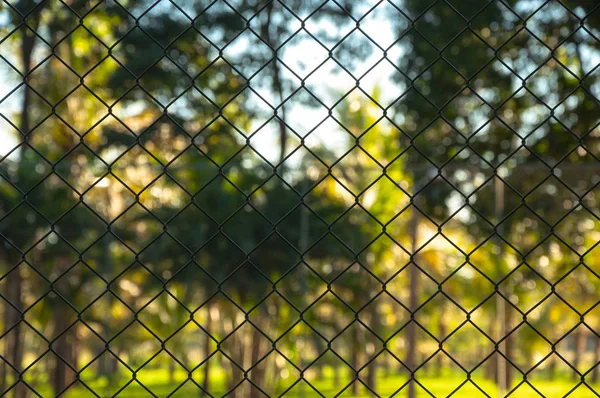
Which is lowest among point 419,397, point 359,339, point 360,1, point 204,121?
point 419,397

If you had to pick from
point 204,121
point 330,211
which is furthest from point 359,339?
point 204,121

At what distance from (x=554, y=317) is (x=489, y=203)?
610 centimetres

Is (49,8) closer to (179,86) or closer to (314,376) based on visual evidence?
(179,86)

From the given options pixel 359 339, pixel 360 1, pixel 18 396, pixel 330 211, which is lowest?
pixel 18 396

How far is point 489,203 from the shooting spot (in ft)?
33.7

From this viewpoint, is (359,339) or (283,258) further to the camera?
(359,339)

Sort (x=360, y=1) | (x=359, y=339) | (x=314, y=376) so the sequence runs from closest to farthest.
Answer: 1. (x=360, y=1)
2. (x=359, y=339)
3. (x=314, y=376)

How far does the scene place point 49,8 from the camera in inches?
452

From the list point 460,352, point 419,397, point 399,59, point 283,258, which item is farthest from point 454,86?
point 460,352

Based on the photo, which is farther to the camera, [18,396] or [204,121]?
[204,121]

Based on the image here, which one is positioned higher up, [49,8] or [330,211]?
[49,8]

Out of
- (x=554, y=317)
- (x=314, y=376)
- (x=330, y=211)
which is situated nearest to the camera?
(x=330, y=211)

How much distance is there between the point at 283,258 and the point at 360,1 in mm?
3648

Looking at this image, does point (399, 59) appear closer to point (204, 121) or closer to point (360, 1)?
point (360, 1)
